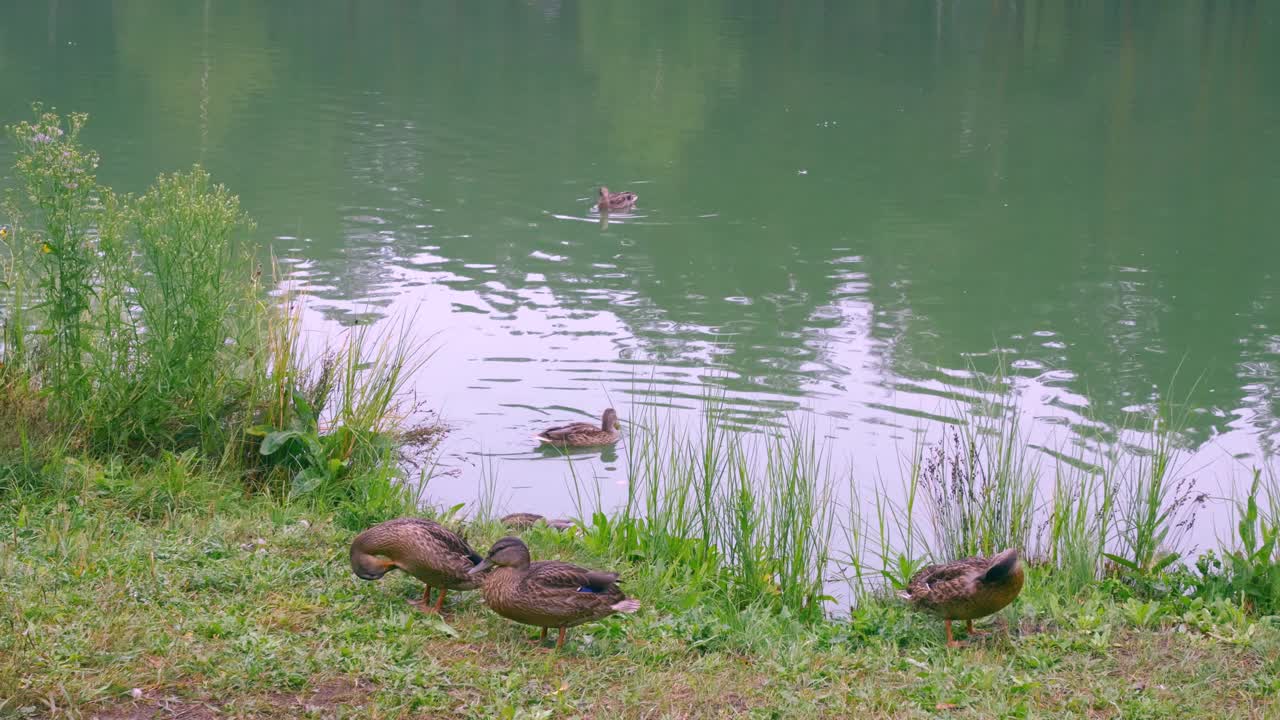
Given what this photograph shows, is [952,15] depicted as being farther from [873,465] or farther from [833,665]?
[833,665]

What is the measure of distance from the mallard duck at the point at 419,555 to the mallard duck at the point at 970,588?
1.89 m

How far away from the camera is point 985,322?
12023mm

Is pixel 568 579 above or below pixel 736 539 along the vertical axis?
above

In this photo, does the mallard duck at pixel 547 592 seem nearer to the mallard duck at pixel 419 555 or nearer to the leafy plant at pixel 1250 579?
the mallard duck at pixel 419 555

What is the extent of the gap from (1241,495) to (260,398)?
592 cm

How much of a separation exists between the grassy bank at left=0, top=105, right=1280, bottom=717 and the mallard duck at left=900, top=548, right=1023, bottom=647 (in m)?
0.17

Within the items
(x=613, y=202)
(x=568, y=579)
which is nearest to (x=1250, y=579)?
(x=568, y=579)

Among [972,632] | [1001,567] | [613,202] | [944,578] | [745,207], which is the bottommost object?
[972,632]

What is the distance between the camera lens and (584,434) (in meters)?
8.61

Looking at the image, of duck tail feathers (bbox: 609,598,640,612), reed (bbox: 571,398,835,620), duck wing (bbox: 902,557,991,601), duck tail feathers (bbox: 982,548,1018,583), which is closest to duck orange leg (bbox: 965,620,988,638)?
duck wing (bbox: 902,557,991,601)

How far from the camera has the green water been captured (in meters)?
9.97

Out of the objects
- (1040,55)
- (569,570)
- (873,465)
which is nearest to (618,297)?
(873,465)

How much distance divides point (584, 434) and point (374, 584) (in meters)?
3.16

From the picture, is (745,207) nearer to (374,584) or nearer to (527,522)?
(527,522)
